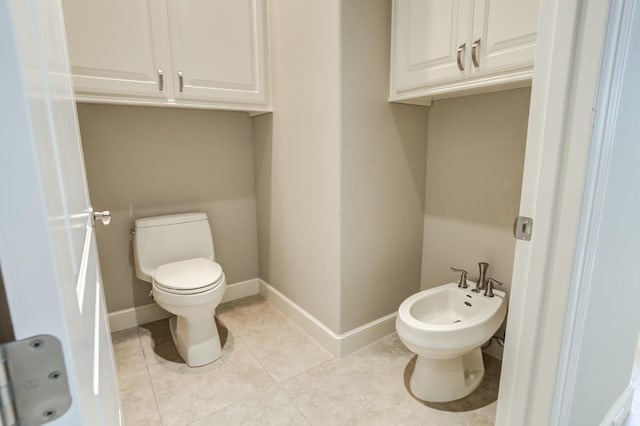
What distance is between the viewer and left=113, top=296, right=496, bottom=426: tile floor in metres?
1.47

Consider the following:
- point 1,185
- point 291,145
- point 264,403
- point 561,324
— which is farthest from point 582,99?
point 264,403

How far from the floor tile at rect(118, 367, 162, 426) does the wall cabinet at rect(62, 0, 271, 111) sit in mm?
1415

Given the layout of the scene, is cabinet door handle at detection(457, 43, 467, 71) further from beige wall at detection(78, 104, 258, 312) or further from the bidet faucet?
beige wall at detection(78, 104, 258, 312)

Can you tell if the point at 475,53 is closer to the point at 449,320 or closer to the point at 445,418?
the point at 449,320

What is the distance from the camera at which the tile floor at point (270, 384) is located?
4.81 feet

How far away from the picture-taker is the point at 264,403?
5.07 ft

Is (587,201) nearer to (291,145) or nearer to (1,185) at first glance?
(1,185)

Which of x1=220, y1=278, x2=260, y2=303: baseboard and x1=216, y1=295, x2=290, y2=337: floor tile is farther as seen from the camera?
x1=220, y1=278, x2=260, y2=303: baseboard

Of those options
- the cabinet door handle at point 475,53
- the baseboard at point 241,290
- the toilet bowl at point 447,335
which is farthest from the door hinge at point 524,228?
the baseboard at point 241,290

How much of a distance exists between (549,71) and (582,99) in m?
0.10

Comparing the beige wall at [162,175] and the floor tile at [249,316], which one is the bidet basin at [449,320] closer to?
the floor tile at [249,316]

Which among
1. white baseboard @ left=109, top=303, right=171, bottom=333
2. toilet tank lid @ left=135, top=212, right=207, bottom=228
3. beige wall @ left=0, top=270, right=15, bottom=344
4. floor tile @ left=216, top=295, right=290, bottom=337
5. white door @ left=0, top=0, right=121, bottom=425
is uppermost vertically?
white door @ left=0, top=0, right=121, bottom=425

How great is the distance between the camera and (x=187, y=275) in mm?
1861

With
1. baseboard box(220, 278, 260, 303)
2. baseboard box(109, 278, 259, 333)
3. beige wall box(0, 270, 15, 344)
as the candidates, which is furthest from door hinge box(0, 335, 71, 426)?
baseboard box(220, 278, 260, 303)
